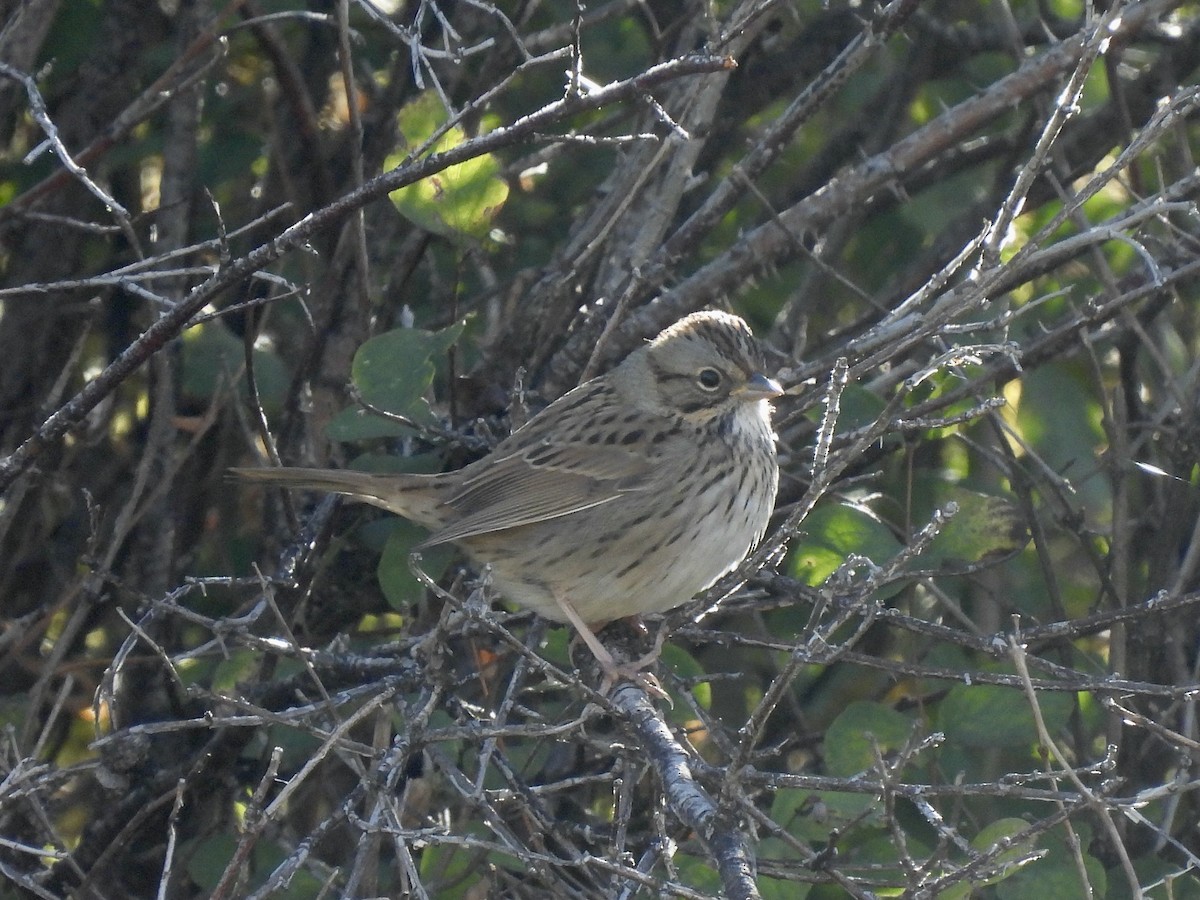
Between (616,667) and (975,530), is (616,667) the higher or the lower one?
the lower one

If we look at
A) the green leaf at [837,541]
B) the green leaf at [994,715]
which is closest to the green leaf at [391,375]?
the green leaf at [837,541]

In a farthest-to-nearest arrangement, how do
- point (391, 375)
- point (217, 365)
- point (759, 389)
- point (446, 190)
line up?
point (217, 365) < point (759, 389) < point (446, 190) < point (391, 375)

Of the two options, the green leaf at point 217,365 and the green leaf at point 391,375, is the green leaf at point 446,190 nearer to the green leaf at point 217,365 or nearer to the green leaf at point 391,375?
the green leaf at point 391,375

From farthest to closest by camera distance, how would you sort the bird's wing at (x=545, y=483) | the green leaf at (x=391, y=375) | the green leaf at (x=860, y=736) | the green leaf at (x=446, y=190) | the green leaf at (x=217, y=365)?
1. the green leaf at (x=217, y=365)
2. the bird's wing at (x=545, y=483)
3. the green leaf at (x=446, y=190)
4. the green leaf at (x=391, y=375)
5. the green leaf at (x=860, y=736)

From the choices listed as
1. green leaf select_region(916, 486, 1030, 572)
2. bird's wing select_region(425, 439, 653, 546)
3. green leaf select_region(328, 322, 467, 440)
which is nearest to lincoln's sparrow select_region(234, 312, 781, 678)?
bird's wing select_region(425, 439, 653, 546)

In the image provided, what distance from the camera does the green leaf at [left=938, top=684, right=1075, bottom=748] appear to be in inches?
134

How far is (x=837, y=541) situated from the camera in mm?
3686

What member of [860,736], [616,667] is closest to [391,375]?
[616,667]

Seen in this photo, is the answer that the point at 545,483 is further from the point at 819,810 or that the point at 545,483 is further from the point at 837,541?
the point at 819,810

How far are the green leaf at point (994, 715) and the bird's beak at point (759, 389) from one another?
0.91 meters

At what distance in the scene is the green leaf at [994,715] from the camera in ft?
11.2

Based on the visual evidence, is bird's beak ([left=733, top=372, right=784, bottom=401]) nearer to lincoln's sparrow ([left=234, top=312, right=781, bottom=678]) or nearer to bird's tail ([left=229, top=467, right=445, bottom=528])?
lincoln's sparrow ([left=234, top=312, right=781, bottom=678])

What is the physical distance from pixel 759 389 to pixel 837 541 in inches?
20.6

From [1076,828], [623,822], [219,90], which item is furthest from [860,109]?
[623,822]
